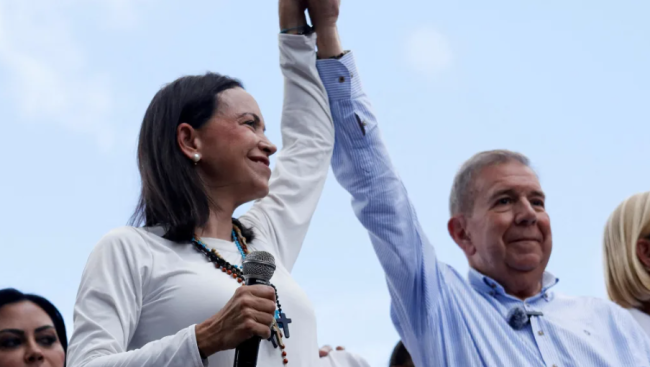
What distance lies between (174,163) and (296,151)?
0.62 meters

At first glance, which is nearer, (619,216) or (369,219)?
(369,219)

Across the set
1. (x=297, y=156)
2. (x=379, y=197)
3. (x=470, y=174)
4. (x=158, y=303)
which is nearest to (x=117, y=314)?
(x=158, y=303)

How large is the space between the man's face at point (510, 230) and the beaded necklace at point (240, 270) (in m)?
1.36

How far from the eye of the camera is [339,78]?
395 cm

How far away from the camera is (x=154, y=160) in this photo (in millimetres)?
3391

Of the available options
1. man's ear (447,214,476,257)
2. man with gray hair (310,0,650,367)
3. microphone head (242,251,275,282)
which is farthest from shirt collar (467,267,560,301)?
microphone head (242,251,275,282)

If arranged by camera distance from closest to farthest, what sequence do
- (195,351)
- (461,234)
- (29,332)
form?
(195,351) < (461,234) < (29,332)

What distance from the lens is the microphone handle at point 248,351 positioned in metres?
2.51

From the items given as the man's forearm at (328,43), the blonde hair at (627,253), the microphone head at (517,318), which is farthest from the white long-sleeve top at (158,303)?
the blonde hair at (627,253)

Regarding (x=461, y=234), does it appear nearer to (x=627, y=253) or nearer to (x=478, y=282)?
(x=478, y=282)

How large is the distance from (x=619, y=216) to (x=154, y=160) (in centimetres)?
263

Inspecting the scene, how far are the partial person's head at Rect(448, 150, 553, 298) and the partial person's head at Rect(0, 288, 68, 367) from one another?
6.46ft

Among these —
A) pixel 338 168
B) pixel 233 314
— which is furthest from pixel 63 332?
pixel 233 314

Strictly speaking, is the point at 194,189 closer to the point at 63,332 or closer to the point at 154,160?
the point at 154,160
